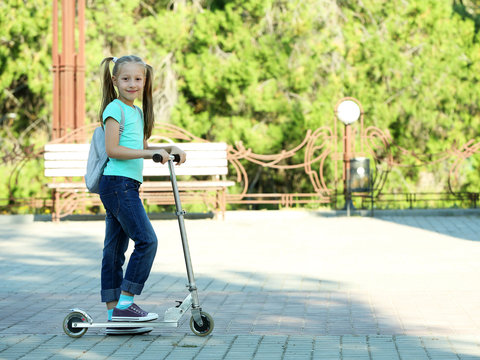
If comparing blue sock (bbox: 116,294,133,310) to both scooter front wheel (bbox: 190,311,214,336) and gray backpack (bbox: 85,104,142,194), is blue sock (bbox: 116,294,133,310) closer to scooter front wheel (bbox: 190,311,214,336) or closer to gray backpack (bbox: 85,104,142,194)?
scooter front wheel (bbox: 190,311,214,336)

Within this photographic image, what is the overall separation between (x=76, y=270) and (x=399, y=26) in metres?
19.5

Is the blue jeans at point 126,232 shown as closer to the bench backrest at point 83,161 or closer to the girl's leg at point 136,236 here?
the girl's leg at point 136,236

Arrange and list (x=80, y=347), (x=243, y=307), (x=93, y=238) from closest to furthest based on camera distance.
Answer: (x=80, y=347) < (x=243, y=307) < (x=93, y=238)

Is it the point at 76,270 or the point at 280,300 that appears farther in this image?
the point at 76,270

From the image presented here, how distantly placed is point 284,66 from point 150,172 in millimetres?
10943

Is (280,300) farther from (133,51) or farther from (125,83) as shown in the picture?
(133,51)

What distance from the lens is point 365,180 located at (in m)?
15.4

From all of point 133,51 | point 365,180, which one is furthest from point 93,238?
point 133,51

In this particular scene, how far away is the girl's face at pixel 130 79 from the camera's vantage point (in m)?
5.65

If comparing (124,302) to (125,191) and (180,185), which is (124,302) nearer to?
(125,191)

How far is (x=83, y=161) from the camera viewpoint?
1448 cm

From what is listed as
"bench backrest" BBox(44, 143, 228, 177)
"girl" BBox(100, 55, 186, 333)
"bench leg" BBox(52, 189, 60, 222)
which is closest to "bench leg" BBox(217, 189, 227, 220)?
"bench backrest" BBox(44, 143, 228, 177)

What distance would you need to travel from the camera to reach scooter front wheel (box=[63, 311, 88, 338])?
5633mm

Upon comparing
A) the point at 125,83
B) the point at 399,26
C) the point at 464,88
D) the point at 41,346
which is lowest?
the point at 41,346
